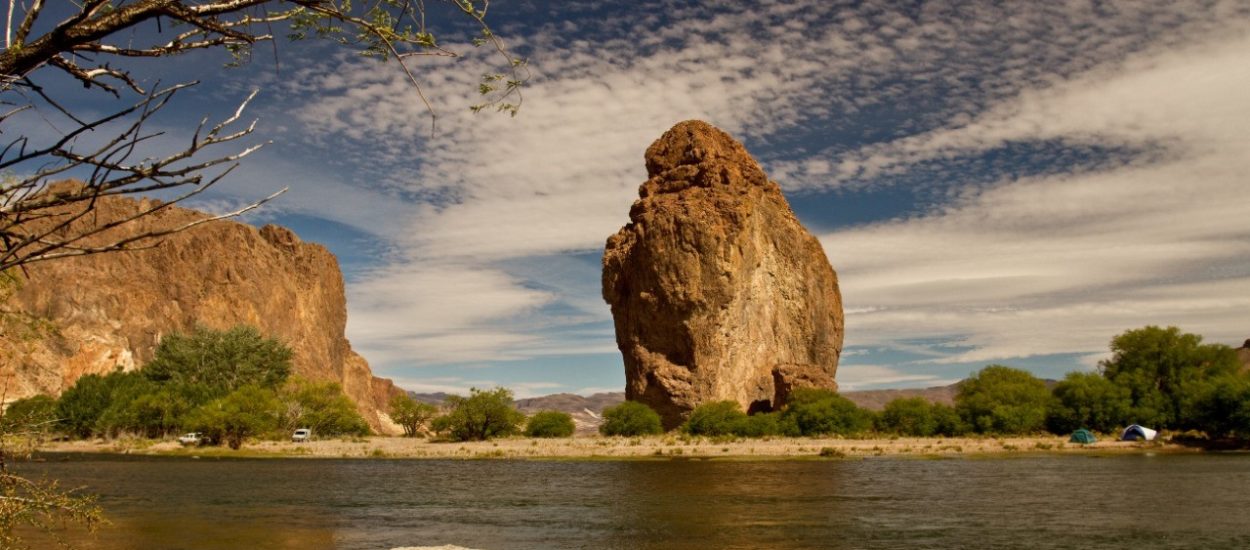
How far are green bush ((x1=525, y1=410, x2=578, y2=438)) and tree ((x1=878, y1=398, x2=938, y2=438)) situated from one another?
30.8m

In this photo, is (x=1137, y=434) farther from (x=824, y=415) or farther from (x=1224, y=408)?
(x=824, y=415)

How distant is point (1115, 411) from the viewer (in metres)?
72.3

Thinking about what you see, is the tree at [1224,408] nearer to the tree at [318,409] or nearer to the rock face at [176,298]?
the tree at [318,409]

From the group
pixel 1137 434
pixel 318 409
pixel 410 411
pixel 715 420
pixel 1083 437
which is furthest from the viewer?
pixel 410 411

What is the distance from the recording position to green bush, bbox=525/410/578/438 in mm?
82562

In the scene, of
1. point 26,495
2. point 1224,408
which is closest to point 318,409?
point 1224,408

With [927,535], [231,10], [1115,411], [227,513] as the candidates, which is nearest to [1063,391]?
[1115,411]

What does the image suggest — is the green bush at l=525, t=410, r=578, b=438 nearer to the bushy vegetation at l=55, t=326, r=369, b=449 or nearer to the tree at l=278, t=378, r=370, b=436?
the tree at l=278, t=378, r=370, b=436

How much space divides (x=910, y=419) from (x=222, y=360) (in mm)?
76981

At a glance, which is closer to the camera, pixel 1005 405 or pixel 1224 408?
pixel 1224 408

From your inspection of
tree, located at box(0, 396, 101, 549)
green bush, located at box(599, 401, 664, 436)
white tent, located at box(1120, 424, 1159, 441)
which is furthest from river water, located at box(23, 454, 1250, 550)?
green bush, located at box(599, 401, 664, 436)

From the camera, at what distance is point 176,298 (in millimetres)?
161125

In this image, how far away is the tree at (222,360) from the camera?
96.8 m

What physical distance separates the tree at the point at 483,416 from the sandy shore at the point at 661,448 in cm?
189
